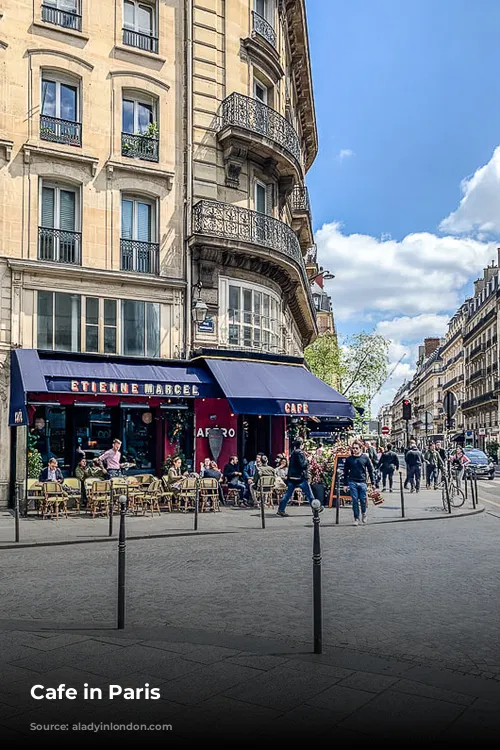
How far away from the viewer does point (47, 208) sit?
19.5m

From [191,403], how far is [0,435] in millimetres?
5367

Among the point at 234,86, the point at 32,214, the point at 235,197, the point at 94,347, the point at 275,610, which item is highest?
the point at 234,86

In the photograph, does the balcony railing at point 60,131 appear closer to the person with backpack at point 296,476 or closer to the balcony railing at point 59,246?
the balcony railing at point 59,246

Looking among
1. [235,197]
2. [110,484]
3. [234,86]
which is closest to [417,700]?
[110,484]

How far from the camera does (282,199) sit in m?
25.4

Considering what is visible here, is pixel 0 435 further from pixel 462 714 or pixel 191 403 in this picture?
pixel 462 714

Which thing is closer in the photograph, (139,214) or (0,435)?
(0,435)

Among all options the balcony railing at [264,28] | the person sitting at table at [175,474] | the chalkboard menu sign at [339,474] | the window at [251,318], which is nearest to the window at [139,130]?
the window at [251,318]

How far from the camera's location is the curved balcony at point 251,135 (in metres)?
21.7

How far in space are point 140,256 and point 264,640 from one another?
1577cm

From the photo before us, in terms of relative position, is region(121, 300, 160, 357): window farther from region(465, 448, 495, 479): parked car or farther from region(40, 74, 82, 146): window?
region(465, 448, 495, 479): parked car

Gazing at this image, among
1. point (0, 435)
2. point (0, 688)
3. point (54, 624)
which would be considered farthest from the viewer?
point (0, 435)

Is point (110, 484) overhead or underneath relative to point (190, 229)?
underneath

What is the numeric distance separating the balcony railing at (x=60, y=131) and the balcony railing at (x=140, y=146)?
1.38 meters
